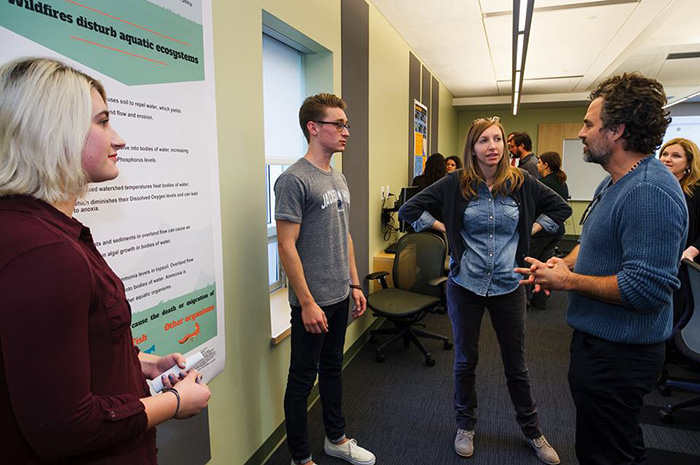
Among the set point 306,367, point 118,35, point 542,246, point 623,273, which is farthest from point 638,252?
point 542,246

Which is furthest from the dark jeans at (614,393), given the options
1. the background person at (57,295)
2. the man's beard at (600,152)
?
the background person at (57,295)

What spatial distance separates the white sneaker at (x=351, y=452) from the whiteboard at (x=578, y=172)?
301 inches

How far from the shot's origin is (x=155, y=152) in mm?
1259

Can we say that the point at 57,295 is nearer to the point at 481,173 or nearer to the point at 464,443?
the point at 481,173

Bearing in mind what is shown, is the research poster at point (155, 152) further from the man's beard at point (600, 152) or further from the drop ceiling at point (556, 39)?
the drop ceiling at point (556, 39)

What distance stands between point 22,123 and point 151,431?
62 cm

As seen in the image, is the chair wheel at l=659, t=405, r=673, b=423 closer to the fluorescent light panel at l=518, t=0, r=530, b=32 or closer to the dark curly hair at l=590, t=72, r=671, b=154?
the dark curly hair at l=590, t=72, r=671, b=154

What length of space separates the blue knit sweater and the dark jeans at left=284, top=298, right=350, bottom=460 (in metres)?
0.96

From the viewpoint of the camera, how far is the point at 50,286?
1.98ft

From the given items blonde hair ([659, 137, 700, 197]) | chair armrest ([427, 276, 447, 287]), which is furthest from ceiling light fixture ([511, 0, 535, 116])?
chair armrest ([427, 276, 447, 287])

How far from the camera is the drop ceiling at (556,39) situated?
131 inches

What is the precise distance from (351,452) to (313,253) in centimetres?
96

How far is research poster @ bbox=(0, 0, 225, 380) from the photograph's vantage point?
102 cm

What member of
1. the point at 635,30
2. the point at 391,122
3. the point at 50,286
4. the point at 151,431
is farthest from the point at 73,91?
the point at 635,30
